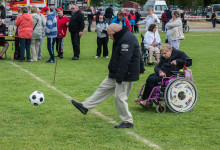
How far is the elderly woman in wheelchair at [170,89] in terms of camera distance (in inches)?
303

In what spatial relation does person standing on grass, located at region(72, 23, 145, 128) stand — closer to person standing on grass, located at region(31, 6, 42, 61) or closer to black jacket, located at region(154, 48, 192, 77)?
black jacket, located at region(154, 48, 192, 77)

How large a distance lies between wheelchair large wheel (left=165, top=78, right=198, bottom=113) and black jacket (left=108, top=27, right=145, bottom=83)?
3.75 ft

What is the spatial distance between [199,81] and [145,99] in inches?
155

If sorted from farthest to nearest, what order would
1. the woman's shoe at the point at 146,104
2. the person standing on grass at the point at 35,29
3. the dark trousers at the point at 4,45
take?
the dark trousers at the point at 4,45
the person standing on grass at the point at 35,29
the woman's shoe at the point at 146,104

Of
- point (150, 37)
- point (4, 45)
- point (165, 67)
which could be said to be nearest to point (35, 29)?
point (4, 45)

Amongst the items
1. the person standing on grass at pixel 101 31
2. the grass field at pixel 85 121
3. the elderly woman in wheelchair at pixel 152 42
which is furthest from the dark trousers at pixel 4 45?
the elderly woman in wheelchair at pixel 152 42

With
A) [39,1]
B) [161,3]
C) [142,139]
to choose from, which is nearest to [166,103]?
[142,139]

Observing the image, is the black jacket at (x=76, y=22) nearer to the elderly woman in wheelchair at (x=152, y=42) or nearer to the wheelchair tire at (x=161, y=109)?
the elderly woman in wheelchair at (x=152, y=42)

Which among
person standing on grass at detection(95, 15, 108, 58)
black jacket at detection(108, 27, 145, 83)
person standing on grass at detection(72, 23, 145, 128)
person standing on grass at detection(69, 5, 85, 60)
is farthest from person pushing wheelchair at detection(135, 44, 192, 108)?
person standing on grass at detection(95, 15, 108, 58)

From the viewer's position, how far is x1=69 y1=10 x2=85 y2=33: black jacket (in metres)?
15.8

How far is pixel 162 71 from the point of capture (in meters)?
8.18

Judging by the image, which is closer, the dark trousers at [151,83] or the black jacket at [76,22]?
the dark trousers at [151,83]

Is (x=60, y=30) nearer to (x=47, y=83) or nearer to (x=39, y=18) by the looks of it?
(x=39, y=18)

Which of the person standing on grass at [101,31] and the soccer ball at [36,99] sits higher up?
the person standing on grass at [101,31]
